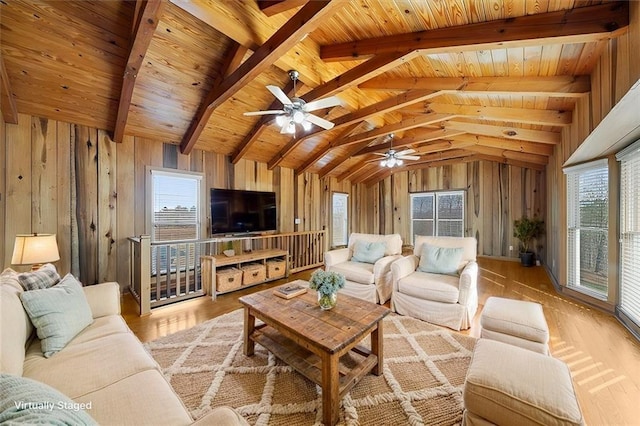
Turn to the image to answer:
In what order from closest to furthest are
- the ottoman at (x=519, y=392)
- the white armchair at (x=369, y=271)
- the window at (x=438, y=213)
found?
1. the ottoman at (x=519, y=392)
2. the white armchair at (x=369, y=271)
3. the window at (x=438, y=213)

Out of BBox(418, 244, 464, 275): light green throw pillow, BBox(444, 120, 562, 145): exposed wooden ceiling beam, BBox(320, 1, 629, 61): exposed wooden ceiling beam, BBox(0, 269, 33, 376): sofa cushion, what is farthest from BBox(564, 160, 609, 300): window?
BBox(0, 269, 33, 376): sofa cushion

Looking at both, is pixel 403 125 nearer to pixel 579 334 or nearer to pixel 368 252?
pixel 368 252

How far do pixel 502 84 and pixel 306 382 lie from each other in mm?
3415

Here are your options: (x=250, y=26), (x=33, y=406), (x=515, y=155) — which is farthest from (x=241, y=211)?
(x=515, y=155)

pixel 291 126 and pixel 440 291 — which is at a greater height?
pixel 291 126

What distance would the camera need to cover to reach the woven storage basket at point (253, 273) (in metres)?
4.07

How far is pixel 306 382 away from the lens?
186cm

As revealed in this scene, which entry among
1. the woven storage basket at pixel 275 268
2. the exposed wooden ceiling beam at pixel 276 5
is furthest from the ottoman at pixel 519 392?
the woven storage basket at pixel 275 268

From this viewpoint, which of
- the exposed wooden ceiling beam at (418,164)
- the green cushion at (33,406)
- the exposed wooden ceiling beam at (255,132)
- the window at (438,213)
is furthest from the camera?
the window at (438,213)

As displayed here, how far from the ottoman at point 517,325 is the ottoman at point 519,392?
1.85ft

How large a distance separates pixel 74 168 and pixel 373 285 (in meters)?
4.33

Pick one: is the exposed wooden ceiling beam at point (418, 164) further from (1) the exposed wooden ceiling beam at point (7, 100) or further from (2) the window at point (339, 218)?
(1) the exposed wooden ceiling beam at point (7, 100)

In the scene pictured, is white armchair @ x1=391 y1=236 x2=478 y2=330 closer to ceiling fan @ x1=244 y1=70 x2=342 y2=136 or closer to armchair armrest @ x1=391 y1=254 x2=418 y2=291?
armchair armrest @ x1=391 y1=254 x2=418 y2=291

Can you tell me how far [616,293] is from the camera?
2.94m
